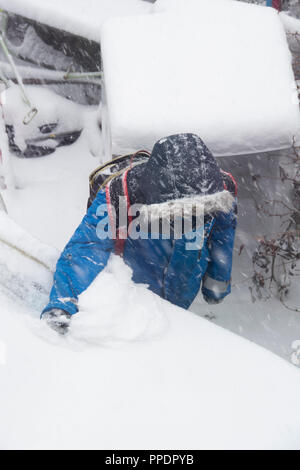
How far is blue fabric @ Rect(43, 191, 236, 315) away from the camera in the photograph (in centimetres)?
174

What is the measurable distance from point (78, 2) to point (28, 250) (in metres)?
2.82

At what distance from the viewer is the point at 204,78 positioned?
2.81 m

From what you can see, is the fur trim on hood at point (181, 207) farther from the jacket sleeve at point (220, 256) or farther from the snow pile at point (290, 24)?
the snow pile at point (290, 24)

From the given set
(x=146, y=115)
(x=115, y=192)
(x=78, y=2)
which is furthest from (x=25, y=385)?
(x=78, y=2)

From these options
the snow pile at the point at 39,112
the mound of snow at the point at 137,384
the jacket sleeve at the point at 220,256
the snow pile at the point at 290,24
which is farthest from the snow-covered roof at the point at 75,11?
the mound of snow at the point at 137,384

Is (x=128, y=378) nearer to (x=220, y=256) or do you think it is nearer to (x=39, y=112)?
(x=220, y=256)

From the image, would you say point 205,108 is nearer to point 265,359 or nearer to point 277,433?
point 265,359

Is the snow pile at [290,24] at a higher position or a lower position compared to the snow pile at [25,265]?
higher

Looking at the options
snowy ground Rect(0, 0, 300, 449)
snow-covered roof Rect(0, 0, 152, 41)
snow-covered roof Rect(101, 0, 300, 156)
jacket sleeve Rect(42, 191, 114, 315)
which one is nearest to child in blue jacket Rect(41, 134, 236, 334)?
jacket sleeve Rect(42, 191, 114, 315)

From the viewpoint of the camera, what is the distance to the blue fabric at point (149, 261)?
1.74 m

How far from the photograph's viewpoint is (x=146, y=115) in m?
2.67

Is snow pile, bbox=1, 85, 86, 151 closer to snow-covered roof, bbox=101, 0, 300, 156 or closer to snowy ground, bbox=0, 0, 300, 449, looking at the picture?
snow-covered roof, bbox=101, 0, 300, 156

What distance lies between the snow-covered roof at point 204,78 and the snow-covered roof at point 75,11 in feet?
2.44

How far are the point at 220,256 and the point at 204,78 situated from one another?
1.11 meters
